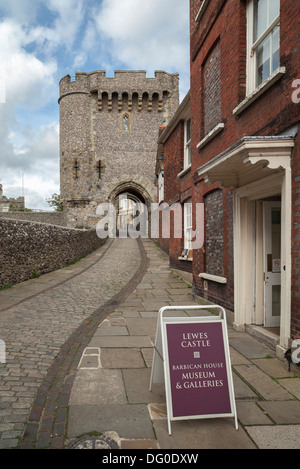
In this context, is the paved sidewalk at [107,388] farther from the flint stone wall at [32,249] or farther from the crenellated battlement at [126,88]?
the crenellated battlement at [126,88]

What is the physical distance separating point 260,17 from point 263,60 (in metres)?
0.78

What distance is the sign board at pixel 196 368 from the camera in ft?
10.4

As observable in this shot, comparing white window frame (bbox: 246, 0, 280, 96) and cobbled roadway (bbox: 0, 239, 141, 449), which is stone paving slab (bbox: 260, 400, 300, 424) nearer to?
cobbled roadway (bbox: 0, 239, 141, 449)

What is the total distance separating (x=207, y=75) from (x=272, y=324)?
569 centimetres

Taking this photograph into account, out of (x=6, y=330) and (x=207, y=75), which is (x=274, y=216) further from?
(x=6, y=330)

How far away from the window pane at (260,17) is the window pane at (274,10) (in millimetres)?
163

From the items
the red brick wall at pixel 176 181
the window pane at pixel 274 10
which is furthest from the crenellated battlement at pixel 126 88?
the window pane at pixel 274 10

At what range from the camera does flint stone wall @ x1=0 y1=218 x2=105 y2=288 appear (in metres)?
9.78

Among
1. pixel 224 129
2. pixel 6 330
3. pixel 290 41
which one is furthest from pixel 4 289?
pixel 290 41

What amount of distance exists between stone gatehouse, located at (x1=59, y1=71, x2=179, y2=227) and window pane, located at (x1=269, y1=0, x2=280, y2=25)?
24.1 m

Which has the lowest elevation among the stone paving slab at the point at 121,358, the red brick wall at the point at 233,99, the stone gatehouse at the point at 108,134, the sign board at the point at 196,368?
the stone paving slab at the point at 121,358

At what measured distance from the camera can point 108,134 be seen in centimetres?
2983

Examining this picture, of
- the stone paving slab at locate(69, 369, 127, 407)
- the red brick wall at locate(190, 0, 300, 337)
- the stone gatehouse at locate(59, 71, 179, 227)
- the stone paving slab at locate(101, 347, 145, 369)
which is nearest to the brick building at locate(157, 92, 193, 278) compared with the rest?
the red brick wall at locate(190, 0, 300, 337)

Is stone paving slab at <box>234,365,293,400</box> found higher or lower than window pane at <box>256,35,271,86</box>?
lower
